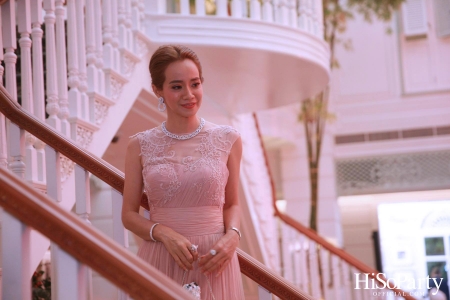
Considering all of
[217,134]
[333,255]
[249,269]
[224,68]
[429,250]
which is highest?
[224,68]

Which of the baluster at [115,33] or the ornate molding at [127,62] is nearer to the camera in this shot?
the baluster at [115,33]

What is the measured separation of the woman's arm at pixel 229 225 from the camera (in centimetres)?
186

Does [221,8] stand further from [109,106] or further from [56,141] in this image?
[56,141]

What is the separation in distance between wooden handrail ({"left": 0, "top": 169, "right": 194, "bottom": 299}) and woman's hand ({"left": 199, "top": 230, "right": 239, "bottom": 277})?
0.58 m

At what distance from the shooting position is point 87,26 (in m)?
3.33

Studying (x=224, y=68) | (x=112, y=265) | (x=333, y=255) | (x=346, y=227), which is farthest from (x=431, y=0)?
(x=112, y=265)

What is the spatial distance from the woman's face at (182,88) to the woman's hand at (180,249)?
38 centimetres

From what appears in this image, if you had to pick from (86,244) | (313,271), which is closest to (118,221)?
(86,244)

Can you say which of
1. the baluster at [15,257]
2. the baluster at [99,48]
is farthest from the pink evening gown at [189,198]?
the baluster at [99,48]

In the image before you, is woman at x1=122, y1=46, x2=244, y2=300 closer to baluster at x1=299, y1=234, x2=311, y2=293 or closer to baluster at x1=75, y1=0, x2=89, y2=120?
baluster at x1=75, y1=0, x2=89, y2=120

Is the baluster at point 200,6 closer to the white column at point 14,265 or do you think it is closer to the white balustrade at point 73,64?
the white balustrade at point 73,64

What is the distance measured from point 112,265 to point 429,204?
8.15 meters

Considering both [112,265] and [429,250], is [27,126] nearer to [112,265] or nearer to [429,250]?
[112,265]

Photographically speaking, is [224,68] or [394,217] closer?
[224,68]
